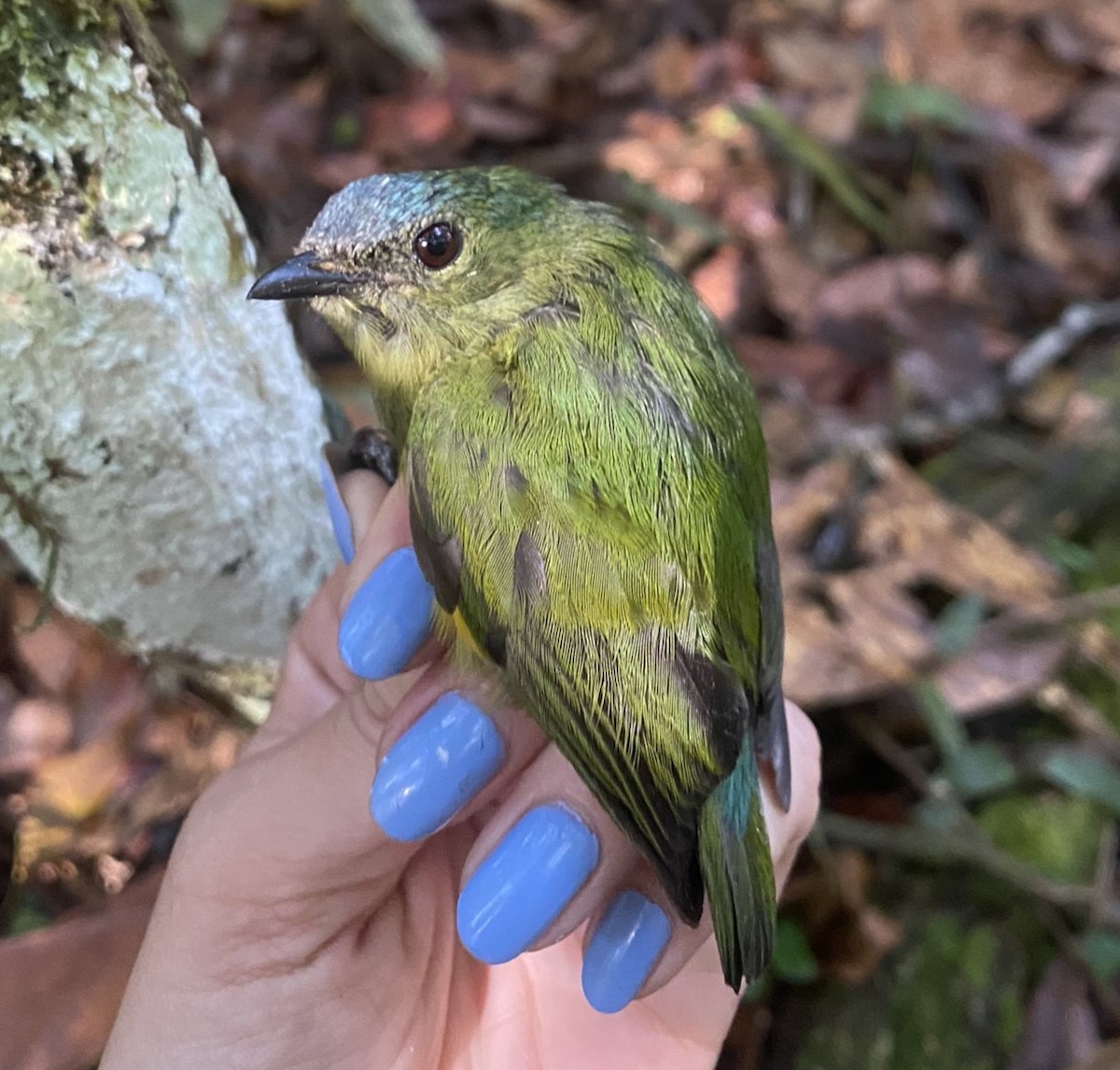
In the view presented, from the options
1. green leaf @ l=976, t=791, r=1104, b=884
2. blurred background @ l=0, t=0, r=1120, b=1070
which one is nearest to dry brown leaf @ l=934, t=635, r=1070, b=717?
blurred background @ l=0, t=0, r=1120, b=1070

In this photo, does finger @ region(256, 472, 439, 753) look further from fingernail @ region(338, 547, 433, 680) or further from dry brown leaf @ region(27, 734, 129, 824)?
dry brown leaf @ region(27, 734, 129, 824)

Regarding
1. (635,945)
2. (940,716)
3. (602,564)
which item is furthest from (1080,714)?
(602,564)

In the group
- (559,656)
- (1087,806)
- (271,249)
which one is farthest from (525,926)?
(271,249)

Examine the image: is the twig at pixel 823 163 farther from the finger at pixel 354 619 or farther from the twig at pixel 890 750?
the finger at pixel 354 619

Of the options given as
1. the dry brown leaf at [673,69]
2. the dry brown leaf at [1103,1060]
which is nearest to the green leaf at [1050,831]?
the dry brown leaf at [1103,1060]

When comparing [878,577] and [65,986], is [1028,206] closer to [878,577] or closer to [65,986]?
[878,577]

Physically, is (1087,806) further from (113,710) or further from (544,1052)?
(113,710)

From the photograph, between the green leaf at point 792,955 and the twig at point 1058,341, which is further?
the twig at point 1058,341
